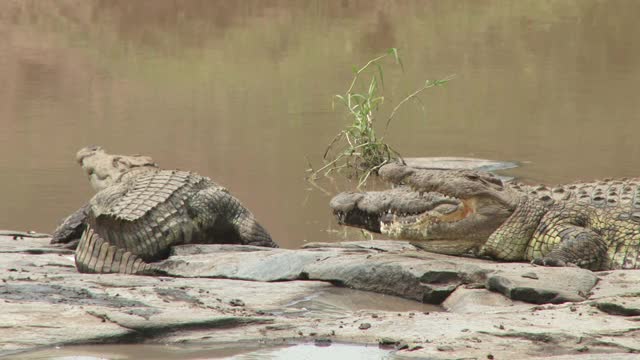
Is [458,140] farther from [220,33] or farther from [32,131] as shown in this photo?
[220,33]

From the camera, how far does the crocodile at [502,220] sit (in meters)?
6.55

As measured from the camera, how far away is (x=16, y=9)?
80.4ft

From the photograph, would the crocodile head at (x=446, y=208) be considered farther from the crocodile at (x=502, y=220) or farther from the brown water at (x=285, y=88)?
the brown water at (x=285, y=88)

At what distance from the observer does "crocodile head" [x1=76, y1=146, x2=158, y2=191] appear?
855 cm

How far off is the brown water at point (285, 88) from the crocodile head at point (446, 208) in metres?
1.63

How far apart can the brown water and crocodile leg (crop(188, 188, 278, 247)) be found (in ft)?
2.37

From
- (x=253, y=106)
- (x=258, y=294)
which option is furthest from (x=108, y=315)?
(x=253, y=106)

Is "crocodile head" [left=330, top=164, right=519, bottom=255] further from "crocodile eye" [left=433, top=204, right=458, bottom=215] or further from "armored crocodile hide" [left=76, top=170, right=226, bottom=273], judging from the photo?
"armored crocodile hide" [left=76, top=170, right=226, bottom=273]

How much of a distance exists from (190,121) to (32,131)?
1763mm

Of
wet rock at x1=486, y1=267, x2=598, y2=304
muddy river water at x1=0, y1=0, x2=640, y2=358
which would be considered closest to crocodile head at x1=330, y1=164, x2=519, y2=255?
wet rock at x1=486, y1=267, x2=598, y2=304

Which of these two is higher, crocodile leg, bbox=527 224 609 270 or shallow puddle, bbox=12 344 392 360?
crocodile leg, bbox=527 224 609 270

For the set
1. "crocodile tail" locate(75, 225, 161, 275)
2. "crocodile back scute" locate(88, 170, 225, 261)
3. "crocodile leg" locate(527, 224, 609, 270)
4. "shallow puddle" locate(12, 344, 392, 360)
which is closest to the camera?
"shallow puddle" locate(12, 344, 392, 360)

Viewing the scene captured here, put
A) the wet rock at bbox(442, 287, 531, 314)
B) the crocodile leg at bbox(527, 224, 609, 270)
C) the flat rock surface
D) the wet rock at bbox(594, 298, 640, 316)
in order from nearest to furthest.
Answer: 1. the flat rock surface
2. the wet rock at bbox(594, 298, 640, 316)
3. the wet rock at bbox(442, 287, 531, 314)
4. the crocodile leg at bbox(527, 224, 609, 270)

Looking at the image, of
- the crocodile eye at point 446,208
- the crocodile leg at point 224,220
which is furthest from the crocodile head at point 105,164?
the crocodile eye at point 446,208
